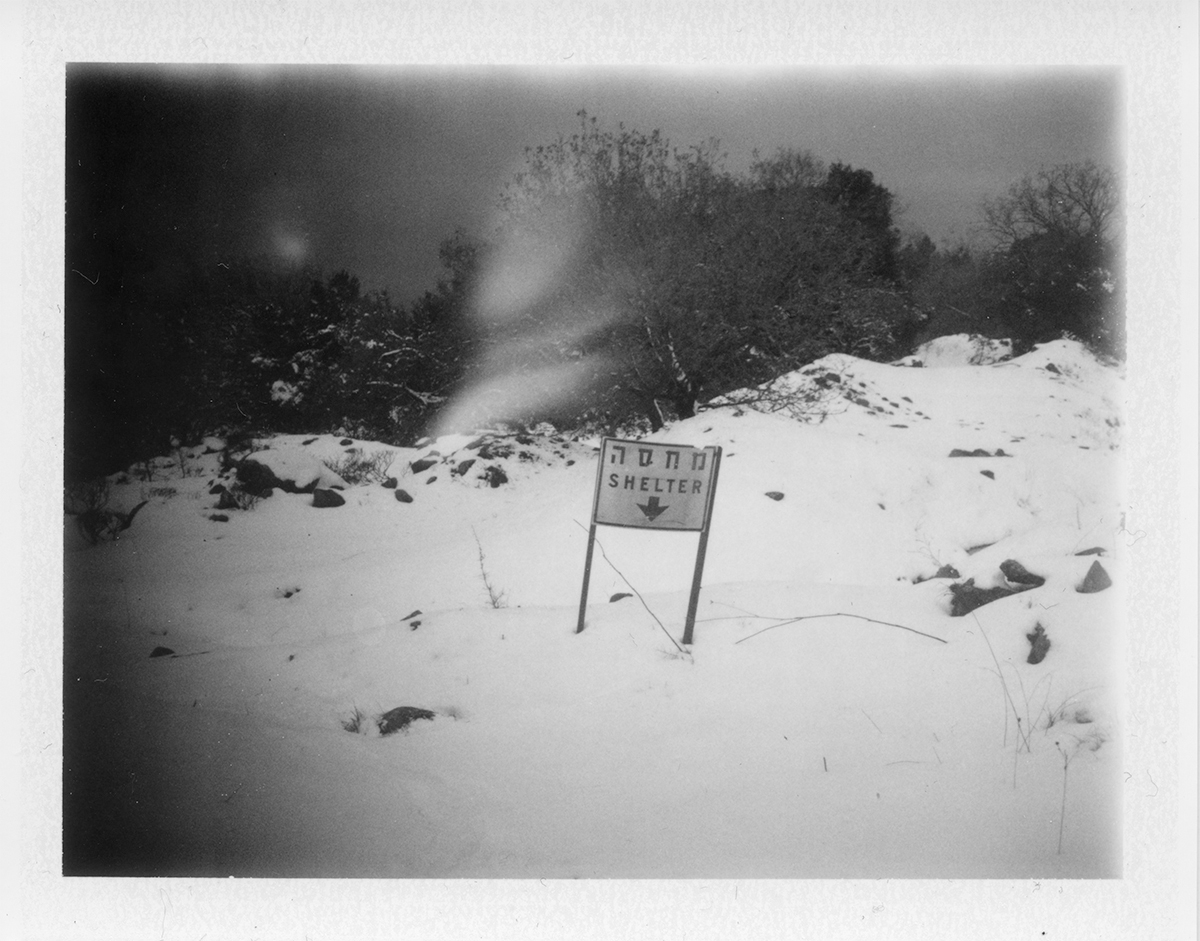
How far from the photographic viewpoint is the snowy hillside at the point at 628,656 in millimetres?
2268

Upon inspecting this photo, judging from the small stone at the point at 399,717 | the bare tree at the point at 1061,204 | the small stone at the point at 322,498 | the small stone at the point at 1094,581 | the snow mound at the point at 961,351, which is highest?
the bare tree at the point at 1061,204

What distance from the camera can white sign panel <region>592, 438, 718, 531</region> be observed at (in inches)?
91.9

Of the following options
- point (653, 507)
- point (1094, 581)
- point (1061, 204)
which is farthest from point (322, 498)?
point (1061, 204)

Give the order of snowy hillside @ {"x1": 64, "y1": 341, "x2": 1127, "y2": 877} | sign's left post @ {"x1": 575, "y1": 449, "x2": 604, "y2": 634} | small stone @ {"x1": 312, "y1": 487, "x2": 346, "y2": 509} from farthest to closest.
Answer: small stone @ {"x1": 312, "y1": 487, "x2": 346, "y2": 509} < sign's left post @ {"x1": 575, "y1": 449, "x2": 604, "y2": 634} < snowy hillside @ {"x1": 64, "y1": 341, "x2": 1127, "y2": 877}

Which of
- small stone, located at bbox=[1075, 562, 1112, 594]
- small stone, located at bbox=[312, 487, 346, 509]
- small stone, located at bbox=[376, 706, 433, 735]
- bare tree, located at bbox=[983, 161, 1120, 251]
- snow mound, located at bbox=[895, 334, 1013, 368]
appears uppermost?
bare tree, located at bbox=[983, 161, 1120, 251]

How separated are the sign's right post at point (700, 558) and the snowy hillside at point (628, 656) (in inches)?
2.9

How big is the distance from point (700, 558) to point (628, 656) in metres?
0.47

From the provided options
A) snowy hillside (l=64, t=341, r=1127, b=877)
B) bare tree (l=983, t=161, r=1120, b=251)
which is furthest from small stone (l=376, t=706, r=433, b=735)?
bare tree (l=983, t=161, r=1120, b=251)

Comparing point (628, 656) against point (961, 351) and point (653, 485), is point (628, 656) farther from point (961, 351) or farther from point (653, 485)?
point (961, 351)

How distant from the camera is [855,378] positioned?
2.86 m

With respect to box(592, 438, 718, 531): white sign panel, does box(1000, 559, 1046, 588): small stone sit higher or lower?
lower

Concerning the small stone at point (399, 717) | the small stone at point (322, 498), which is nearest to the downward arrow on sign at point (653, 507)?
the small stone at point (399, 717)

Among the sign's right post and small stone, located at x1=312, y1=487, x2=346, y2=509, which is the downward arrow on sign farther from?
small stone, located at x1=312, y1=487, x2=346, y2=509

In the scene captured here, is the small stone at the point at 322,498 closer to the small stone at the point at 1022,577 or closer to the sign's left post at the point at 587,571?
the sign's left post at the point at 587,571
